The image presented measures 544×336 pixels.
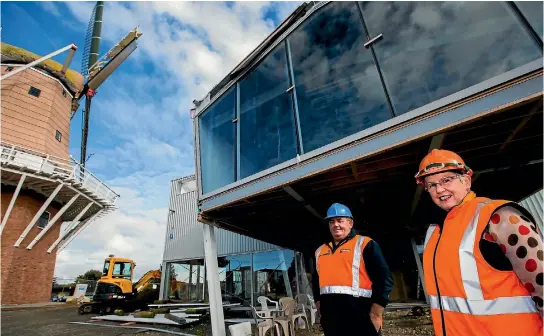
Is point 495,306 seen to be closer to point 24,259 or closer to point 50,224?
point 24,259

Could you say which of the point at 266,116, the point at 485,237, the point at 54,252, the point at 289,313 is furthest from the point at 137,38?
the point at 485,237

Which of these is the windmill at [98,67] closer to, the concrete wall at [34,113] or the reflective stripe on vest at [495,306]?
the concrete wall at [34,113]

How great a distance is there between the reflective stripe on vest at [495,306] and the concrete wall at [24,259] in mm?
20495

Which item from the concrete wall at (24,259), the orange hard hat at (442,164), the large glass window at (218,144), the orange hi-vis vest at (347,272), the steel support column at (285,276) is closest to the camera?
the orange hard hat at (442,164)

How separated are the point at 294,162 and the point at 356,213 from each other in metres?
3.61

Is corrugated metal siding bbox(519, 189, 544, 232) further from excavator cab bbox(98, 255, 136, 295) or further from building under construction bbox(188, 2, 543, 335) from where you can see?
excavator cab bbox(98, 255, 136, 295)

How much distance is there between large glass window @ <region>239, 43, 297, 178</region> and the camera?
5.07 metres

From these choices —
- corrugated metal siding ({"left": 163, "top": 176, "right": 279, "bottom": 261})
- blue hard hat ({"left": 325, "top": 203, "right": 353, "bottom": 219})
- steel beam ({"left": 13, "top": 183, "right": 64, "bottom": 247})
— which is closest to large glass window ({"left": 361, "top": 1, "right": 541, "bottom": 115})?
blue hard hat ({"left": 325, "top": 203, "right": 353, "bottom": 219})

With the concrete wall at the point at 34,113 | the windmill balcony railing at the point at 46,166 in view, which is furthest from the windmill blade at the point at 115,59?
the windmill balcony railing at the point at 46,166

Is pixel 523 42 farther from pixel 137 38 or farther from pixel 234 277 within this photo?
pixel 137 38

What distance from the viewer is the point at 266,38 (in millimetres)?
5660

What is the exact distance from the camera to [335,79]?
4.47 m

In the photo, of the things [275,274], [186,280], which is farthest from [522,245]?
[186,280]

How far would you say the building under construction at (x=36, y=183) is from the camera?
50.2 feet
